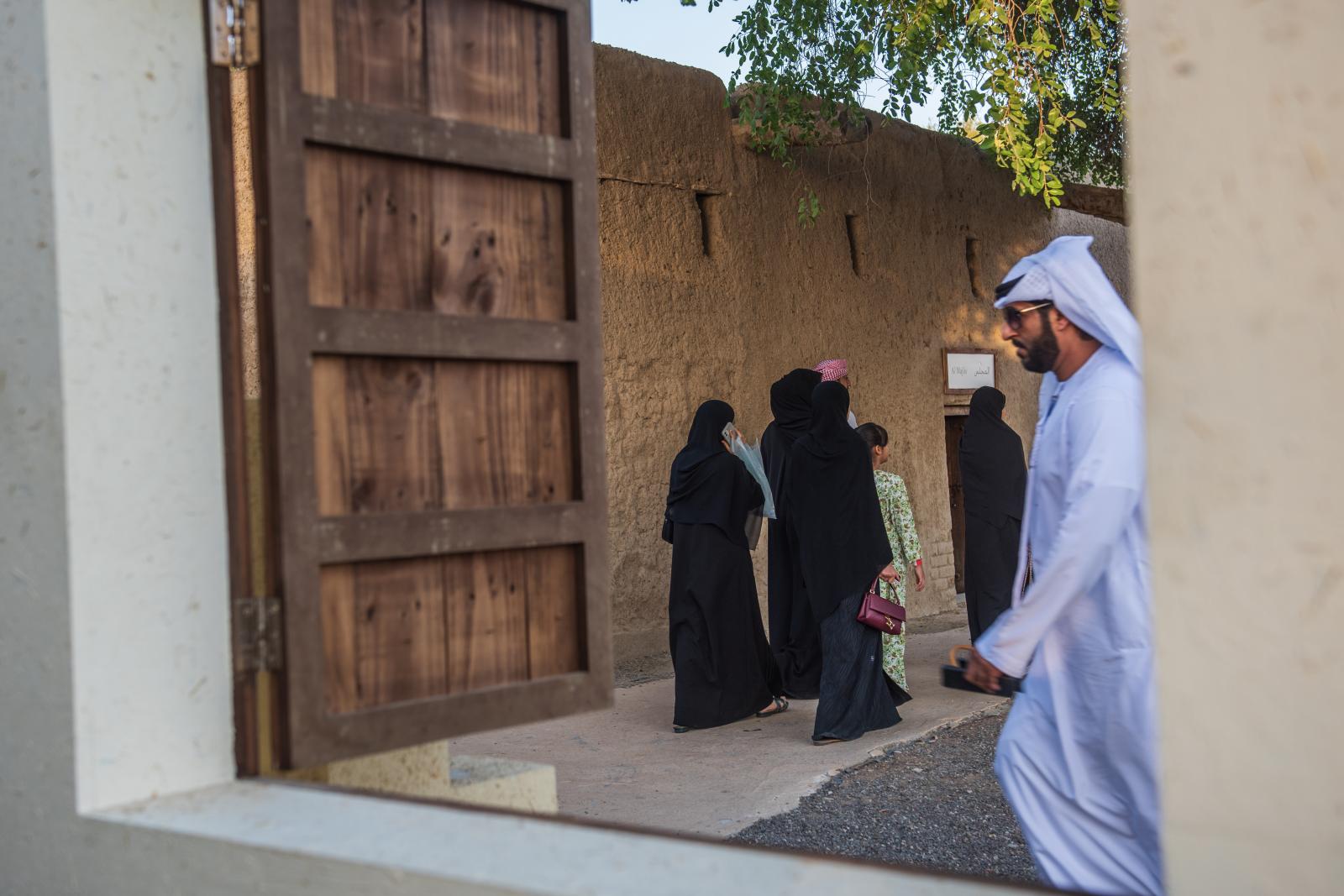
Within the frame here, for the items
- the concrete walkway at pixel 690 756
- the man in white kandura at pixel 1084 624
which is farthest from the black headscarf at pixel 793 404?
the man in white kandura at pixel 1084 624

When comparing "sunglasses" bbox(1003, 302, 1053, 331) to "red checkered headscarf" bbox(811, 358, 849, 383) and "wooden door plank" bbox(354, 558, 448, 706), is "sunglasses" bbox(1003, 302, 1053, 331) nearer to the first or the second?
"wooden door plank" bbox(354, 558, 448, 706)

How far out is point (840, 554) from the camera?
6.43 meters

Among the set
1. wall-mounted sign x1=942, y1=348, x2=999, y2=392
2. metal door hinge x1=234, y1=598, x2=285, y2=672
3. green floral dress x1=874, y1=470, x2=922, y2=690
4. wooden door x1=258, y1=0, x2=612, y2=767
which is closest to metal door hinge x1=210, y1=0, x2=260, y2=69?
wooden door x1=258, y1=0, x2=612, y2=767

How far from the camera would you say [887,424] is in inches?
421

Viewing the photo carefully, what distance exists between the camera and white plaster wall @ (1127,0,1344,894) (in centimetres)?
131

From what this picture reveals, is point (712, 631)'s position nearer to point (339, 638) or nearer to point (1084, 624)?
point (1084, 624)

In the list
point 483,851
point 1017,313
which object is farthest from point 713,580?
point 483,851

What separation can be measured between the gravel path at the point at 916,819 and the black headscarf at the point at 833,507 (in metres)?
0.88

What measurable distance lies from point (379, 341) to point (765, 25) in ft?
23.1

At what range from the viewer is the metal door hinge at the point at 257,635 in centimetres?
225

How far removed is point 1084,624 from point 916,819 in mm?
2271

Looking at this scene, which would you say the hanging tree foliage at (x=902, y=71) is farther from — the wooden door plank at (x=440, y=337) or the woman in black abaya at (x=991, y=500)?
the wooden door plank at (x=440, y=337)

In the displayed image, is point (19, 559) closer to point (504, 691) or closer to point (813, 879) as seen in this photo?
point (504, 691)

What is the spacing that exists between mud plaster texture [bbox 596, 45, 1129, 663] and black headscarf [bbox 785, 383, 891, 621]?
1.83 m
